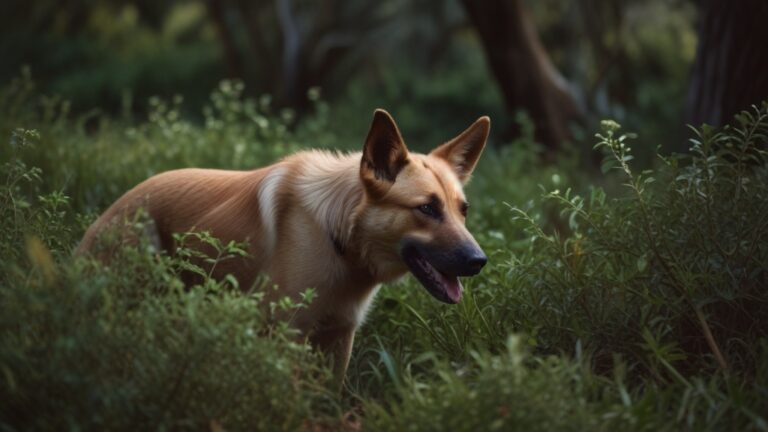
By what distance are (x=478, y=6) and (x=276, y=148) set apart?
3.90 meters

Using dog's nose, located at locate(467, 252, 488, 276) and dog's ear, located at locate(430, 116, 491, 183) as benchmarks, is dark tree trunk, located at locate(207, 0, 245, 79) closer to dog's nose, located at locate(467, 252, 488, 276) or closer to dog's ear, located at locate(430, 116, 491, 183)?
dog's ear, located at locate(430, 116, 491, 183)

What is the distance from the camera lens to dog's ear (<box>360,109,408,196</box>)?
13.4ft

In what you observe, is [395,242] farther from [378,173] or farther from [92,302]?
[92,302]

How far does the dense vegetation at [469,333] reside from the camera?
115 inches

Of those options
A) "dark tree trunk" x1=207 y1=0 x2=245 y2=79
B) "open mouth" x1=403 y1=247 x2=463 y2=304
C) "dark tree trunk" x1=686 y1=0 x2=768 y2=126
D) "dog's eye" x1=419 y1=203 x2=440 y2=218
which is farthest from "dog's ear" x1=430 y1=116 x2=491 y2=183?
"dark tree trunk" x1=207 y1=0 x2=245 y2=79

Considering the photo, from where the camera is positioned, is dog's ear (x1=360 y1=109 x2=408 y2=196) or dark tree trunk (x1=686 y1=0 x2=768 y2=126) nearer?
dog's ear (x1=360 y1=109 x2=408 y2=196)

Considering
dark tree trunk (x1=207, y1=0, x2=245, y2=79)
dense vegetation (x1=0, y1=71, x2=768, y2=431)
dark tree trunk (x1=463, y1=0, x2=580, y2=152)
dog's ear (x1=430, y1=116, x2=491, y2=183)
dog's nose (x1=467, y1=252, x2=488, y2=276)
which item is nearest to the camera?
dense vegetation (x1=0, y1=71, x2=768, y2=431)

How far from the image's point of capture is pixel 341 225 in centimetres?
409

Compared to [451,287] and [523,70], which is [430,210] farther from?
Result: [523,70]

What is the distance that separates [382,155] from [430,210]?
0.36m

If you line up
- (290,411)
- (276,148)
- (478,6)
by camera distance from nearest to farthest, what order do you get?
(290,411) → (276,148) → (478,6)

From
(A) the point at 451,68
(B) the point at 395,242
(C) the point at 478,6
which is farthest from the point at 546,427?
(A) the point at 451,68

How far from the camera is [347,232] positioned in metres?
4.08

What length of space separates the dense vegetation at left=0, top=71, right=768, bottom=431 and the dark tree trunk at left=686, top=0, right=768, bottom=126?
0.87 m
